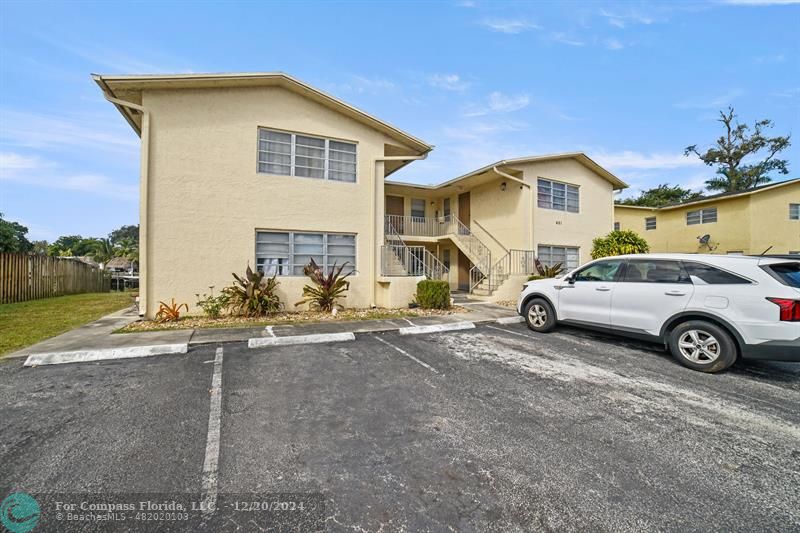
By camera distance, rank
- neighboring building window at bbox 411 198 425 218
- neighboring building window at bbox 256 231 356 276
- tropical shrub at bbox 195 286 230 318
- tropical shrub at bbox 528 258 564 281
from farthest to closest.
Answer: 1. neighboring building window at bbox 411 198 425 218
2. tropical shrub at bbox 528 258 564 281
3. neighboring building window at bbox 256 231 356 276
4. tropical shrub at bbox 195 286 230 318

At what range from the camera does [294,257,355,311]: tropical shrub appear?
31.0 ft

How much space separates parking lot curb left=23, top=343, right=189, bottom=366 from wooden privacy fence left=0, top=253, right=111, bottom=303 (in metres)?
11.8

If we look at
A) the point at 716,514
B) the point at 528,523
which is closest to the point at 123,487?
the point at 528,523

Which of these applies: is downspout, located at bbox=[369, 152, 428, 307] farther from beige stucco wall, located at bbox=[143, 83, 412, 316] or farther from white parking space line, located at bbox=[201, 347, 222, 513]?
white parking space line, located at bbox=[201, 347, 222, 513]

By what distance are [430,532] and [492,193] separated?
49.8ft

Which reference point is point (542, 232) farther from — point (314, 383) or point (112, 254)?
point (112, 254)

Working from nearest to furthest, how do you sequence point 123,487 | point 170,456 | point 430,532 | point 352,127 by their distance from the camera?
1. point 430,532
2. point 123,487
3. point 170,456
4. point 352,127

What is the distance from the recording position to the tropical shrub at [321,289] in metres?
9.45

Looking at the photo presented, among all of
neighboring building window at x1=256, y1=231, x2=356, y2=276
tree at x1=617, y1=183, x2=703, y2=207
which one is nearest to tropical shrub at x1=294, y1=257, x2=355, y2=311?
neighboring building window at x1=256, y1=231, x2=356, y2=276

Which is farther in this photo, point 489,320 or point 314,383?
point 489,320

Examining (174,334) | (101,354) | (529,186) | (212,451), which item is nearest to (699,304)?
(212,451)

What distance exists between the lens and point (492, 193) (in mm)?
15578

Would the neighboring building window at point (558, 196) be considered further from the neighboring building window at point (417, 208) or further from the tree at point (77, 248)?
the tree at point (77, 248)

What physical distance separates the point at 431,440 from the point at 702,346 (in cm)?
478
